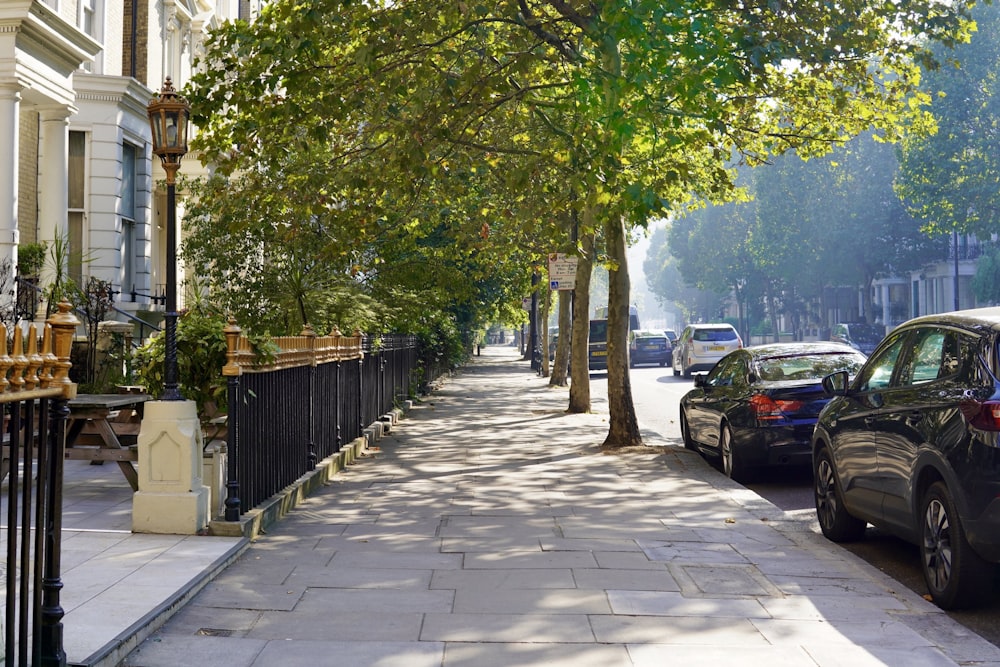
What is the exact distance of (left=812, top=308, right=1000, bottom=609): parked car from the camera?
19.4 feet

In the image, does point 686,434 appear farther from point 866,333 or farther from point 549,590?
point 866,333

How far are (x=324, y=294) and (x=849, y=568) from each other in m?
10.7

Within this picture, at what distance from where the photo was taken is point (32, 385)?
4.03 meters

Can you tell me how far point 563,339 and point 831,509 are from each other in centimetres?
2470

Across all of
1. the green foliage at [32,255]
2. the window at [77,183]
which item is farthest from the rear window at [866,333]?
the green foliage at [32,255]

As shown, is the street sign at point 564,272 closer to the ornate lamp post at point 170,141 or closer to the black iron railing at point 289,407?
the black iron railing at point 289,407

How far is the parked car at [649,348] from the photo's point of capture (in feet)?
148

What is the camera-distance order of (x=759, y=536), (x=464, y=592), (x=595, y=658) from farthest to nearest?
(x=759, y=536) < (x=464, y=592) < (x=595, y=658)

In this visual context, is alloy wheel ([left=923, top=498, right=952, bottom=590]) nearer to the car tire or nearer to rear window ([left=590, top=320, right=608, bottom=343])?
the car tire

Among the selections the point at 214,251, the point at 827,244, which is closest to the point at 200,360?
the point at 214,251

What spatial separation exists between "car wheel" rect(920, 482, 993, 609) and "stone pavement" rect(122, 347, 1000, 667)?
18 centimetres

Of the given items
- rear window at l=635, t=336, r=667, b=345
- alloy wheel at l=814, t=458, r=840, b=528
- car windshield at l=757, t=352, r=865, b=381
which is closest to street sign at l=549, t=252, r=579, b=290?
car windshield at l=757, t=352, r=865, b=381

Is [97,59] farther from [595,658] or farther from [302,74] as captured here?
[595,658]

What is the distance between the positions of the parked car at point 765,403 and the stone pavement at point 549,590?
68 cm
